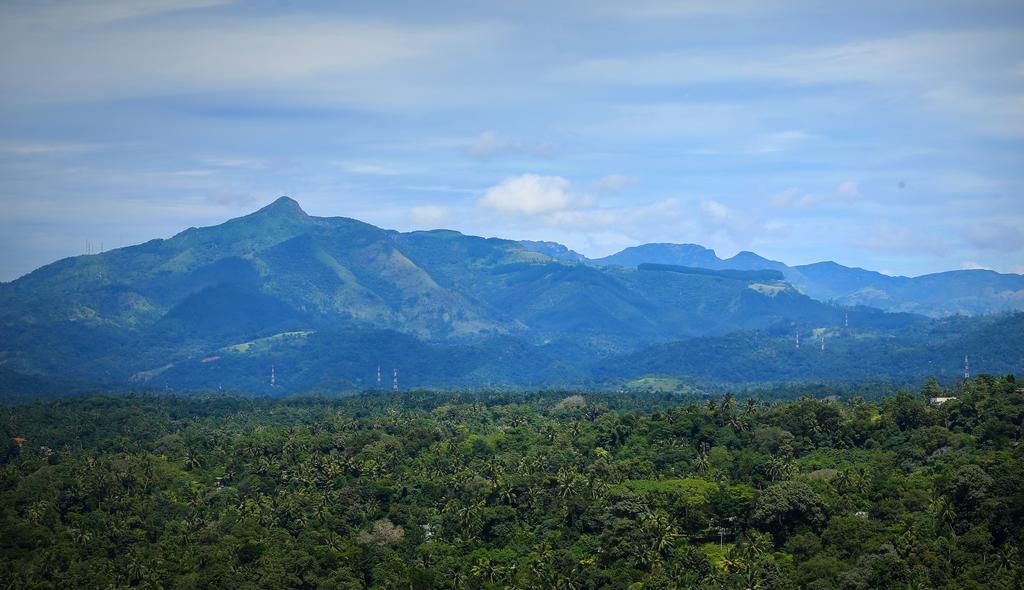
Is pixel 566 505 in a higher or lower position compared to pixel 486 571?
higher

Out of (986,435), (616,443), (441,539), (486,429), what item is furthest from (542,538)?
(486,429)

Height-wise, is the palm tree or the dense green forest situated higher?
the dense green forest

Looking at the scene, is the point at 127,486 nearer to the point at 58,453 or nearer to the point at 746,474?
the point at 58,453

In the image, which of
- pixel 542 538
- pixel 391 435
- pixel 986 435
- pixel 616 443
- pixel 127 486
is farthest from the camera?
pixel 391 435

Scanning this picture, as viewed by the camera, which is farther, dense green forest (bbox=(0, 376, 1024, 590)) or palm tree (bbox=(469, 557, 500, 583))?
palm tree (bbox=(469, 557, 500, 583))

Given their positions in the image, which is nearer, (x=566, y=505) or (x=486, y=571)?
(x=486, y=571)

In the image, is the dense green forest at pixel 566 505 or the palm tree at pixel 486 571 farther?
the palm tree at pixel 486 571

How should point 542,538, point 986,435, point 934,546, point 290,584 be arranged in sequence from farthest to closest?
point 986,435 → point 542,538 → point 290,584 → point 934,546

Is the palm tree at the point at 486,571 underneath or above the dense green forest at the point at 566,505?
underneath
